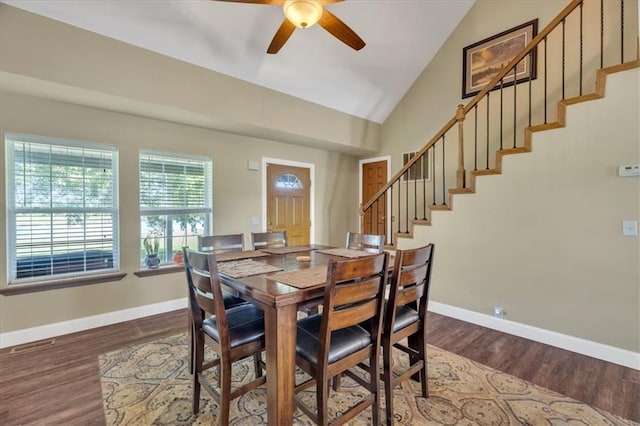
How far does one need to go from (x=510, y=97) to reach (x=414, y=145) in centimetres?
146

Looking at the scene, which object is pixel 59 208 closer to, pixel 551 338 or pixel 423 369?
pixel 423 369

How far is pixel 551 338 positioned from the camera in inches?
113

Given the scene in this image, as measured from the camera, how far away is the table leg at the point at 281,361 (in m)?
1.46

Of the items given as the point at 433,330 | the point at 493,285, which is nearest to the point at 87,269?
the point at 433,330

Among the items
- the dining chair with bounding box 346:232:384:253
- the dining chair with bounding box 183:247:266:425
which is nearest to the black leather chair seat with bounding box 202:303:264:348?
the dining chair with bounding box 183:247:266:425

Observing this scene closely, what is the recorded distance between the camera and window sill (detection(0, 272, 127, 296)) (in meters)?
2.88

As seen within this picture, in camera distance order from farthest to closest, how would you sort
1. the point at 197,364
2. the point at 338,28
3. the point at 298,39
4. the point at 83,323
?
1. the point at 298,39
2. the point at 83,323
3. the point at 338,28
4. the point at 197,364

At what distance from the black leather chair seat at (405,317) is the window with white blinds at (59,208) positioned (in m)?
3.22

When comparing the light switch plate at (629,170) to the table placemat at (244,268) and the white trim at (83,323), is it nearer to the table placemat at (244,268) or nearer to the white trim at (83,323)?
the table placemat at (244,268)

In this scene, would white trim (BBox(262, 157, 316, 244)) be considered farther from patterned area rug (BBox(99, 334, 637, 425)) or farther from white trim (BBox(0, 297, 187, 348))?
patterned area rug (BBox(99, 334, 637, 425))

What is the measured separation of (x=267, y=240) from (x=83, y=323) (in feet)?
7.05

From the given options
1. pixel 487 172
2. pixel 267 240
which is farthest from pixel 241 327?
pixel 487 172

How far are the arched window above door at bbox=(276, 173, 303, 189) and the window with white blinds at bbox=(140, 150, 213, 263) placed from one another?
1158 mm

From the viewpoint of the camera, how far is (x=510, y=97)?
4027mm
